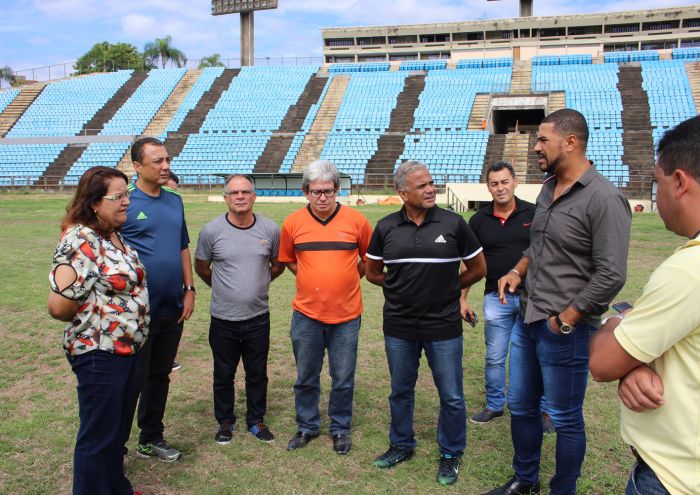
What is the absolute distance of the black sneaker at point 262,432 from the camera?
4.13 meters

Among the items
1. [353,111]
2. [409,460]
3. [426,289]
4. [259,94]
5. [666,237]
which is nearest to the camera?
[426,289]

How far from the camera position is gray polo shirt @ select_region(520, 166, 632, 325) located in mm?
2791

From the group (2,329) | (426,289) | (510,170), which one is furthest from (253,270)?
(2,329)

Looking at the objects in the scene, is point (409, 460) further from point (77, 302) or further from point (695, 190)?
point (695, 190)

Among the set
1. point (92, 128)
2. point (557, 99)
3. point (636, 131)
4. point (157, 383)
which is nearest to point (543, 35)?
point (557, 99)

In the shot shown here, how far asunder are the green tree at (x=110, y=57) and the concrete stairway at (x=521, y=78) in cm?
4391

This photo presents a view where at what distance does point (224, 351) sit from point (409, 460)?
1577mm

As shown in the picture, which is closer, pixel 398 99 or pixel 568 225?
pixel 568 225

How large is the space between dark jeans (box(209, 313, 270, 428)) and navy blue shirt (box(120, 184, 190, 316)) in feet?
1.48

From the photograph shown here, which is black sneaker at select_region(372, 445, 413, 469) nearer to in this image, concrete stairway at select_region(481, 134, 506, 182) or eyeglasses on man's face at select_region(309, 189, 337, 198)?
eyeglasses on man's face at select_region(309, 189, 337, 198)

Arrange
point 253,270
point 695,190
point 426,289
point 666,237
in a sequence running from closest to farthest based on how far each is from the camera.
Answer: point 695,190 → point 426,289 → point 253,270 → point 666,237

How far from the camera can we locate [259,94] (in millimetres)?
41500

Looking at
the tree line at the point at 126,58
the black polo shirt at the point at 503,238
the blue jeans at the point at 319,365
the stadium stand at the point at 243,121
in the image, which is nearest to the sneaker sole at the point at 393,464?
the blue jeans at the point at 319,365

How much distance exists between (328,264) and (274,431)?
1.43 metres
